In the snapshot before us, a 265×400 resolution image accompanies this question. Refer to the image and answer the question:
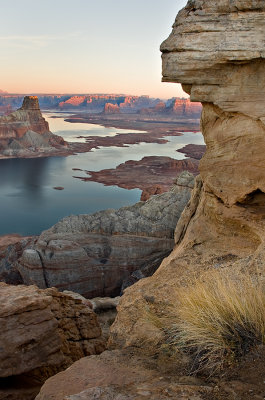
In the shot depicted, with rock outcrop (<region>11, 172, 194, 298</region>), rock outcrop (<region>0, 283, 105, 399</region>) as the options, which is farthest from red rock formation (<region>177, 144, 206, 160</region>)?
rock outcrop (<region>0, 283, 105, 399</region>)

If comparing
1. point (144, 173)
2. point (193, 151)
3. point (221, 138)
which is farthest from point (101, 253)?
point (193, 151)

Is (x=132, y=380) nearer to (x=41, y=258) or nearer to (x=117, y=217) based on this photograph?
(x=41, y=258)

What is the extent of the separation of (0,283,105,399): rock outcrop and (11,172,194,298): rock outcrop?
11.4m

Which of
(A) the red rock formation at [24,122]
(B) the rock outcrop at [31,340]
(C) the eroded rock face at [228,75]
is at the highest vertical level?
(A) the red rock formation at [24,122]

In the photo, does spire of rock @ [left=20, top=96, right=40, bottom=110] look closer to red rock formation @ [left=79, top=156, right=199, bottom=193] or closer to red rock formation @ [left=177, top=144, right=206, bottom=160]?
red rock formation @ [left=79, top=156, right=199, bottom=193]

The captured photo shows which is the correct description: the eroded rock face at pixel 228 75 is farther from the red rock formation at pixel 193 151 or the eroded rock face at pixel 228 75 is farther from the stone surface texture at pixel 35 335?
the red rock formation at pixel 193 151

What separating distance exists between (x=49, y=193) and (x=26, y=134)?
33.4m

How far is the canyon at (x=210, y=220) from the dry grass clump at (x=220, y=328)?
0.12 m

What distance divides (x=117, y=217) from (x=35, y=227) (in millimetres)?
16417

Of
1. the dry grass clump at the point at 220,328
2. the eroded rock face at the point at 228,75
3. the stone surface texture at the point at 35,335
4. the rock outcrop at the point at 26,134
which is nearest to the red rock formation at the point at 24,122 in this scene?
the rock outcrop at the point at 26,134

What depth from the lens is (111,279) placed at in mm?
18219

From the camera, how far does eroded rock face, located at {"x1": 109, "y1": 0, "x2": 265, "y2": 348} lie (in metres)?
6.92

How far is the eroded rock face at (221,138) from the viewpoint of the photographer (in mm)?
6922

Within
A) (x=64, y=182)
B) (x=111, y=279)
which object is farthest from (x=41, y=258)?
(x=64, y=182)
